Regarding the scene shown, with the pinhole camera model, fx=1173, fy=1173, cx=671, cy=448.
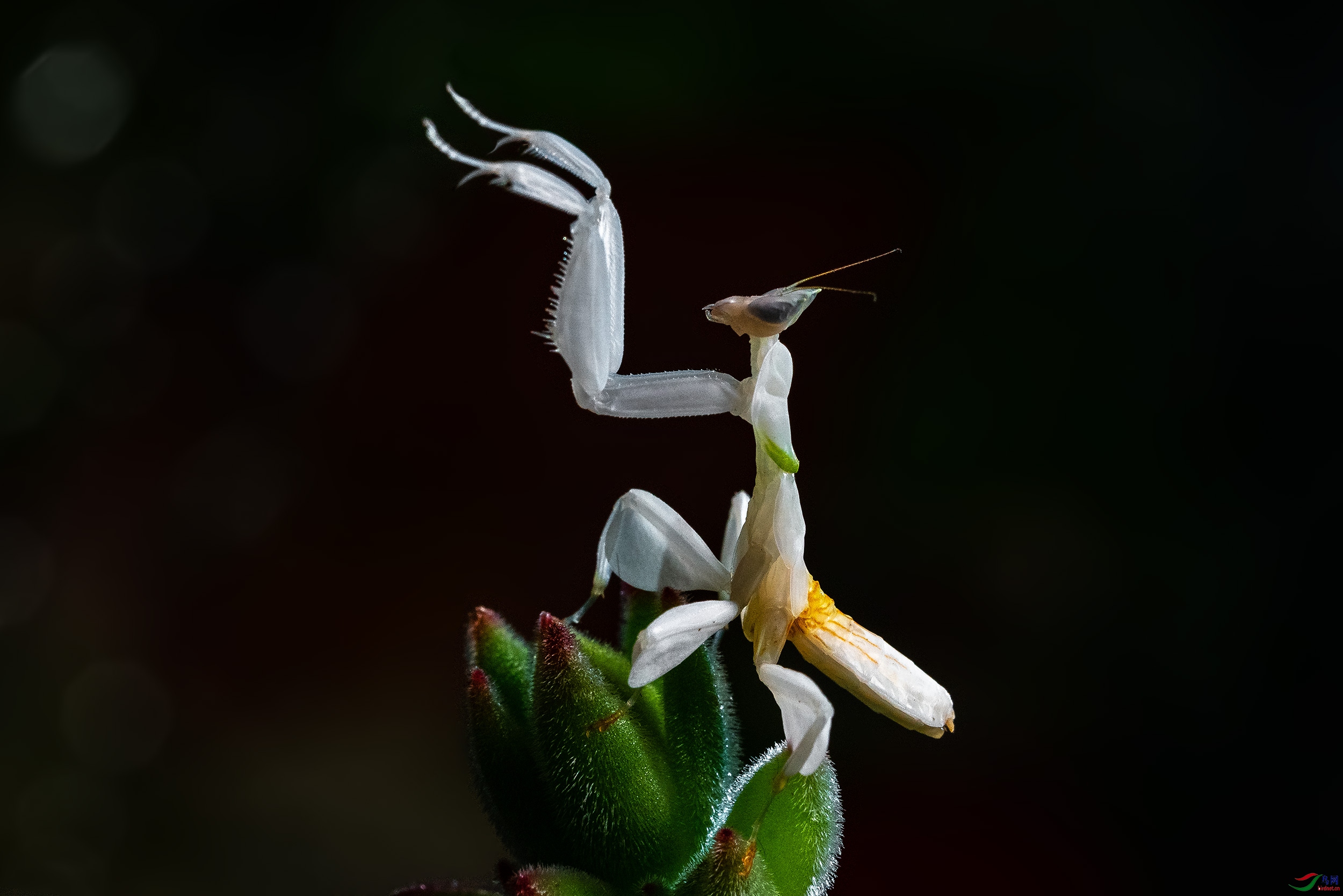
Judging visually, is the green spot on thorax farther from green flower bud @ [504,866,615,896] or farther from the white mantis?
green flower bud @ [504,866,615,896]

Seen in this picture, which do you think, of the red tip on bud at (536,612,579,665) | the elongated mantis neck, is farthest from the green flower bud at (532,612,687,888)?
the elongated mantis neck

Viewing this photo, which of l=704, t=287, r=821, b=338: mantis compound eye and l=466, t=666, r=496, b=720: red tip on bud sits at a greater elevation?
l=704, t=287, r=821, b=338: mantis compound eye

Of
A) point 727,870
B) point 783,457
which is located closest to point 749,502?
point 783,457

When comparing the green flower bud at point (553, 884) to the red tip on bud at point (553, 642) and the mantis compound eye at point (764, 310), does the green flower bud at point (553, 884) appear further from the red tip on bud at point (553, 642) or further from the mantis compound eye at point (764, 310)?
the mantis compound eye at point (764, 310)

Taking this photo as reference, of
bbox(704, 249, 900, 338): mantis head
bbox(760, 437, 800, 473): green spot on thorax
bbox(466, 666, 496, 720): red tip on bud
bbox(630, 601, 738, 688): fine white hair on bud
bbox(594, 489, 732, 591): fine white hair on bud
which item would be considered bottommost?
bbox(466, 666, 496, 720): red tip on bud

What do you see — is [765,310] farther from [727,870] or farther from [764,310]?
[727,870]

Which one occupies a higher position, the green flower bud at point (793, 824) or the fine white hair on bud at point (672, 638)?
the fine white hair on bud at point (672, 638)

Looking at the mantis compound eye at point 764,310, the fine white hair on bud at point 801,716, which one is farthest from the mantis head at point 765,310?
the fine white hair on bud at point 801,716
